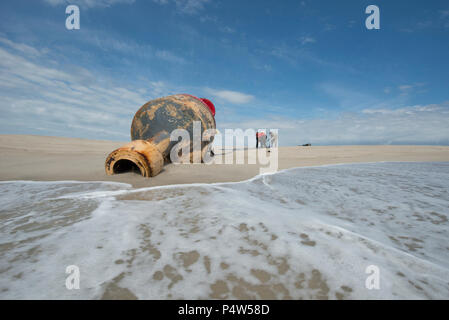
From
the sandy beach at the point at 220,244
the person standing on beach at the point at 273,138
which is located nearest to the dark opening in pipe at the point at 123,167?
the sandy beach at the point at 220,244

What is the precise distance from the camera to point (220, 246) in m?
1.12

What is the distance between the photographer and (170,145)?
3674 millimetres

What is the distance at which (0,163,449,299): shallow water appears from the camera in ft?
2.61

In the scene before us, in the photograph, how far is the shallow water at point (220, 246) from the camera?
0.80m

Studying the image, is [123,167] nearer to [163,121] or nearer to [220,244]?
[163,121]

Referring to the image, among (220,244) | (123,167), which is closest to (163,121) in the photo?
(123,167)

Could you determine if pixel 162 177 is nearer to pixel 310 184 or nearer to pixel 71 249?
pixel 71 249

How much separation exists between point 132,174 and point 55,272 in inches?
91.9

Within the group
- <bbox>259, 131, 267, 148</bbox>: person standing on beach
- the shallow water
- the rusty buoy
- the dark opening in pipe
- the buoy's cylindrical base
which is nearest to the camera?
the shallow water

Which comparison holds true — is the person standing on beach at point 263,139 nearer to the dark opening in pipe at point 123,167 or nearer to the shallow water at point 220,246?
the dark opening in pipe at point 123,167

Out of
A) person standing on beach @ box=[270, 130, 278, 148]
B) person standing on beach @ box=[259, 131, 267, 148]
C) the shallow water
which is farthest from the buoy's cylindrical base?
person standing on beach @ box=[259, 131, 267, 148]

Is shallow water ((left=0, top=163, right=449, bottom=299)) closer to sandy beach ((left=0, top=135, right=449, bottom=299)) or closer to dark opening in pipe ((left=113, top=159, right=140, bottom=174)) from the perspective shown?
sandy beach ((left=0, top=135, right=449, bottom=299))

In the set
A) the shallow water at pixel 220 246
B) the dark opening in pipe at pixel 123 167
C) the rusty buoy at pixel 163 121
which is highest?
the rusty buoy at pixel 163 121
